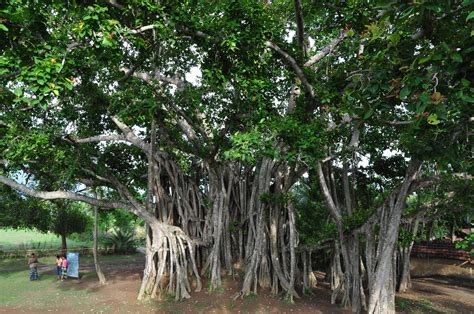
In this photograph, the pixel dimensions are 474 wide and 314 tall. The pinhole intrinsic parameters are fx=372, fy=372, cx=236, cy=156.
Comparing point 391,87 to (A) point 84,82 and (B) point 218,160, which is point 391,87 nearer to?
(B) point 218,160

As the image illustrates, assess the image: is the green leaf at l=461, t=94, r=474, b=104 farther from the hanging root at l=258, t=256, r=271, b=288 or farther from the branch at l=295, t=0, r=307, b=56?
the hanging root at l=258, t=256, r=271, b=288

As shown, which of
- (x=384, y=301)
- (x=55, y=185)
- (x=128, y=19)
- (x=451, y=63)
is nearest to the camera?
(x=451, y=63)

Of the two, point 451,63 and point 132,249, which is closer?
point 451,63

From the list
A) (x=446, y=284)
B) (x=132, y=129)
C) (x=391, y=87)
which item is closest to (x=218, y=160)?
(x=132, y=129)

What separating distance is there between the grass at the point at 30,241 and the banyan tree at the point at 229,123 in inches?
503

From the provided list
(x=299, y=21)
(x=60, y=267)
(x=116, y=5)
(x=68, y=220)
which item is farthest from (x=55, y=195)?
(x=68, y=220)

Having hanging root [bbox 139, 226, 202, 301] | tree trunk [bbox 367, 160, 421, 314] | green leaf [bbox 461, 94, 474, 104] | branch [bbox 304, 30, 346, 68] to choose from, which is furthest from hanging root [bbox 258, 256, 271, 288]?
green leaf [bbox 461, 94, 474, 104]

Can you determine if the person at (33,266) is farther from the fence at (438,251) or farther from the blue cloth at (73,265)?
the fence at (438,251)

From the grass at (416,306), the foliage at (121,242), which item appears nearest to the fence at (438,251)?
the grass at (416,306)

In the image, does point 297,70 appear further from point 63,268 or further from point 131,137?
point 63,268

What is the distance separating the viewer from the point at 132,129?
9797mm

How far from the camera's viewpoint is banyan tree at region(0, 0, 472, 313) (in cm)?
430

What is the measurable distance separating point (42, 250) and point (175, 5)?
758 inches

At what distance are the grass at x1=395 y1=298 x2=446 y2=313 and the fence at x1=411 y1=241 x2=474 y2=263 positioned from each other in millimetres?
5922
